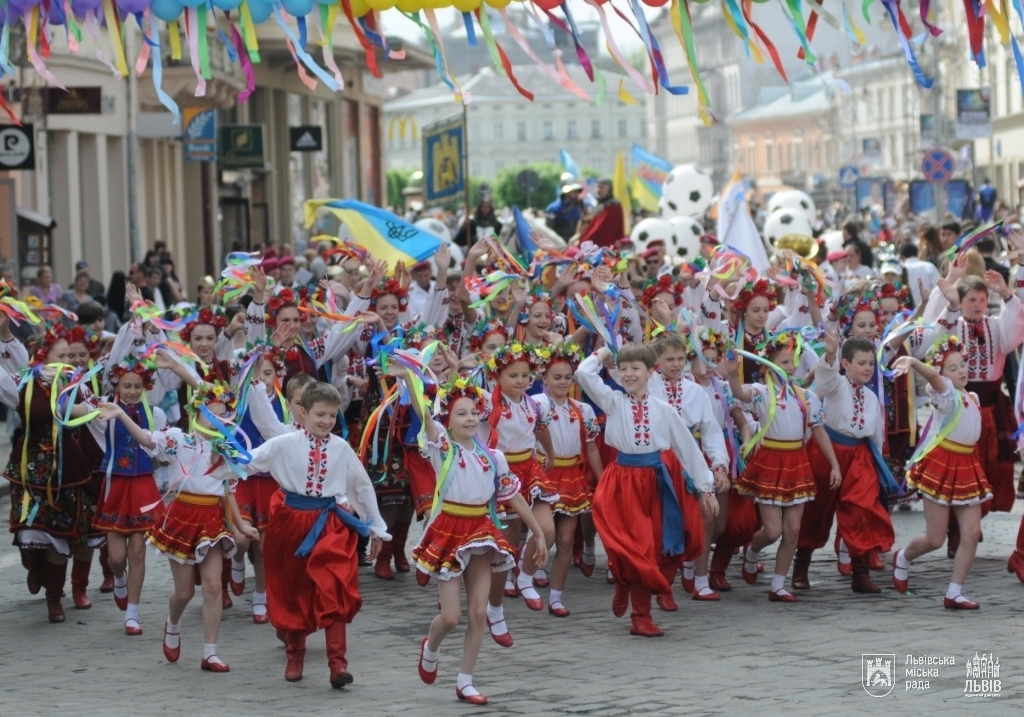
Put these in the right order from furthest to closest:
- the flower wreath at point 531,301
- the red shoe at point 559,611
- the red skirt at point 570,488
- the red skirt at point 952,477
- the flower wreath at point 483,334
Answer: the flower wreath at point 531,301, the flower wreath at point 483,334, the red skirt at point 570,488, the red shoe at point 559,611, the red skirt at point 952,477

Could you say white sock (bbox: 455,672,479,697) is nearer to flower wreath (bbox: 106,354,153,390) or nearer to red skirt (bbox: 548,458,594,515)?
red skirt (bbox: 548,458,594,515)

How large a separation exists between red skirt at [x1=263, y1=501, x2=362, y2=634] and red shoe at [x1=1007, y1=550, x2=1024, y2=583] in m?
3.92

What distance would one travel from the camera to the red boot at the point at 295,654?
28.4 ft

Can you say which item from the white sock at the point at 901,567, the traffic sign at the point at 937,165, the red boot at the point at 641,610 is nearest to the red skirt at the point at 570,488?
the red boot at the point at 641,610

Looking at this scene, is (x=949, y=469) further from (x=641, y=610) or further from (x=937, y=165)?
(x=937, y=165)

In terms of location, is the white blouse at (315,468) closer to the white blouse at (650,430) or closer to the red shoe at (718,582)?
the white blouse at (650,430)

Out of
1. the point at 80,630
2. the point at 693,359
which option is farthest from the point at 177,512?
the point at 693,359

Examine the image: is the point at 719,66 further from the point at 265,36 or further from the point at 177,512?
the point at 177,512

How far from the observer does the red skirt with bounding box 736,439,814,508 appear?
10.4 metres

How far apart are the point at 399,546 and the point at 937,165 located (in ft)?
53.9

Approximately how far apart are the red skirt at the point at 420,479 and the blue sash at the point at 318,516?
168 centimetres

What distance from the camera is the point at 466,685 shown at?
8148 millimetres

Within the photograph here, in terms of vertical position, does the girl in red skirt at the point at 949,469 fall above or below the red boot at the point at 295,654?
above

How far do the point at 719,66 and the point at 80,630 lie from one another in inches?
5349
